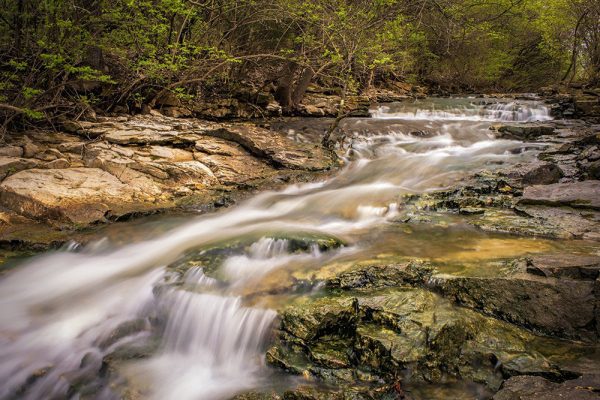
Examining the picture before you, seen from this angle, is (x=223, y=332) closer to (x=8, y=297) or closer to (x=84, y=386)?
(x=84, y=386)

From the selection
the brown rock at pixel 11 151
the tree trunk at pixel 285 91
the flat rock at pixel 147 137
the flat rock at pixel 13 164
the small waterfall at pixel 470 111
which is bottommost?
the flat rock at pixel 13 164

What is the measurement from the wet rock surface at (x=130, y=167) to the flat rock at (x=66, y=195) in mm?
12

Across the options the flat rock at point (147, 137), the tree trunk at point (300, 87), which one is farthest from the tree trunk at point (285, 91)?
the flat rock at point (147, 137)

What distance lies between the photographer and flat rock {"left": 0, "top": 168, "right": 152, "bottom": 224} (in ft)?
18.3

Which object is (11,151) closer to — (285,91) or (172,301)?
(172,301)

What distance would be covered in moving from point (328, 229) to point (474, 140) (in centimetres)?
632

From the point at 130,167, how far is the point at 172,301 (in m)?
3.83

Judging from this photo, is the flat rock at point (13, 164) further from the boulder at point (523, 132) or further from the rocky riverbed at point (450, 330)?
the boulder at point (523, 132)

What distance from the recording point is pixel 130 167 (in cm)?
689

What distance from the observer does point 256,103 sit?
39.3 ft

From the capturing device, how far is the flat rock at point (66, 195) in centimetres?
557

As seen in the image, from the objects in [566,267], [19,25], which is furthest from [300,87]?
[566,267]

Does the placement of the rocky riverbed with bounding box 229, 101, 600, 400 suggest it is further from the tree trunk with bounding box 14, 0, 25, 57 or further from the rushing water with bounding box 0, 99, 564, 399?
the tree trunk with bounding box 14, 0, 25, 57

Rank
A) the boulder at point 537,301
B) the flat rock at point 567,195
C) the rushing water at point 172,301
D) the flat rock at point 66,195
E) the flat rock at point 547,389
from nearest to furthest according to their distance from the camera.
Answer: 1. the flat rock at point 547,389
2. the boulder at point 537,301
3. the rushing water at point 172,301
4. the flat rock at point 567,195
5. the flat rock at point 66,195
